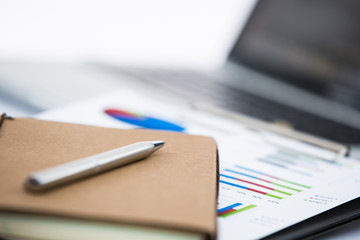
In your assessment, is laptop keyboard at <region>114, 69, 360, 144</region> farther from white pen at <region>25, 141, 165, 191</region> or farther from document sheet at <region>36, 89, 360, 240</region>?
white pen at <region>25, 141, 165, 191</region>

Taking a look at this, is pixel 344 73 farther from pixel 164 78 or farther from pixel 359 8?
pixel 164 78

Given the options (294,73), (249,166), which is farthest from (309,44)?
(249,166)

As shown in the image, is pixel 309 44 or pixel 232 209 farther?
pixel 309 44

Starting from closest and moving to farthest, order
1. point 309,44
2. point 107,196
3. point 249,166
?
point 107,196, point 249,166, point 309,44

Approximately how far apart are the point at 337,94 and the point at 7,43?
760 millimetres

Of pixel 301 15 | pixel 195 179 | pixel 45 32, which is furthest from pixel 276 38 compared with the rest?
pixel 45 32

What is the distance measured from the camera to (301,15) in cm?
63

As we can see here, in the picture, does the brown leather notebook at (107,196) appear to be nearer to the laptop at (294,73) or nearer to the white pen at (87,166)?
the white pen at (87,166)

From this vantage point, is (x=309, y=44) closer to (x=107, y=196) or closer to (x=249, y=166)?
(x=249, y=166)

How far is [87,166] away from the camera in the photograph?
0.27 m

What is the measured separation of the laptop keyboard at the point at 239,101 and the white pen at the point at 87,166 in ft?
1.04

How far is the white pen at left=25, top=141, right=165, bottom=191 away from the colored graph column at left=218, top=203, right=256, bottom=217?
3.2 inches

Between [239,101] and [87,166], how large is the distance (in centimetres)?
42

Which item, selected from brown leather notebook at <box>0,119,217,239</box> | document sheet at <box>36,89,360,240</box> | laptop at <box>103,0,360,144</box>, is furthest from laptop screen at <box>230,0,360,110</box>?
brown leather notebook at <box>0,119,217,239</box>
